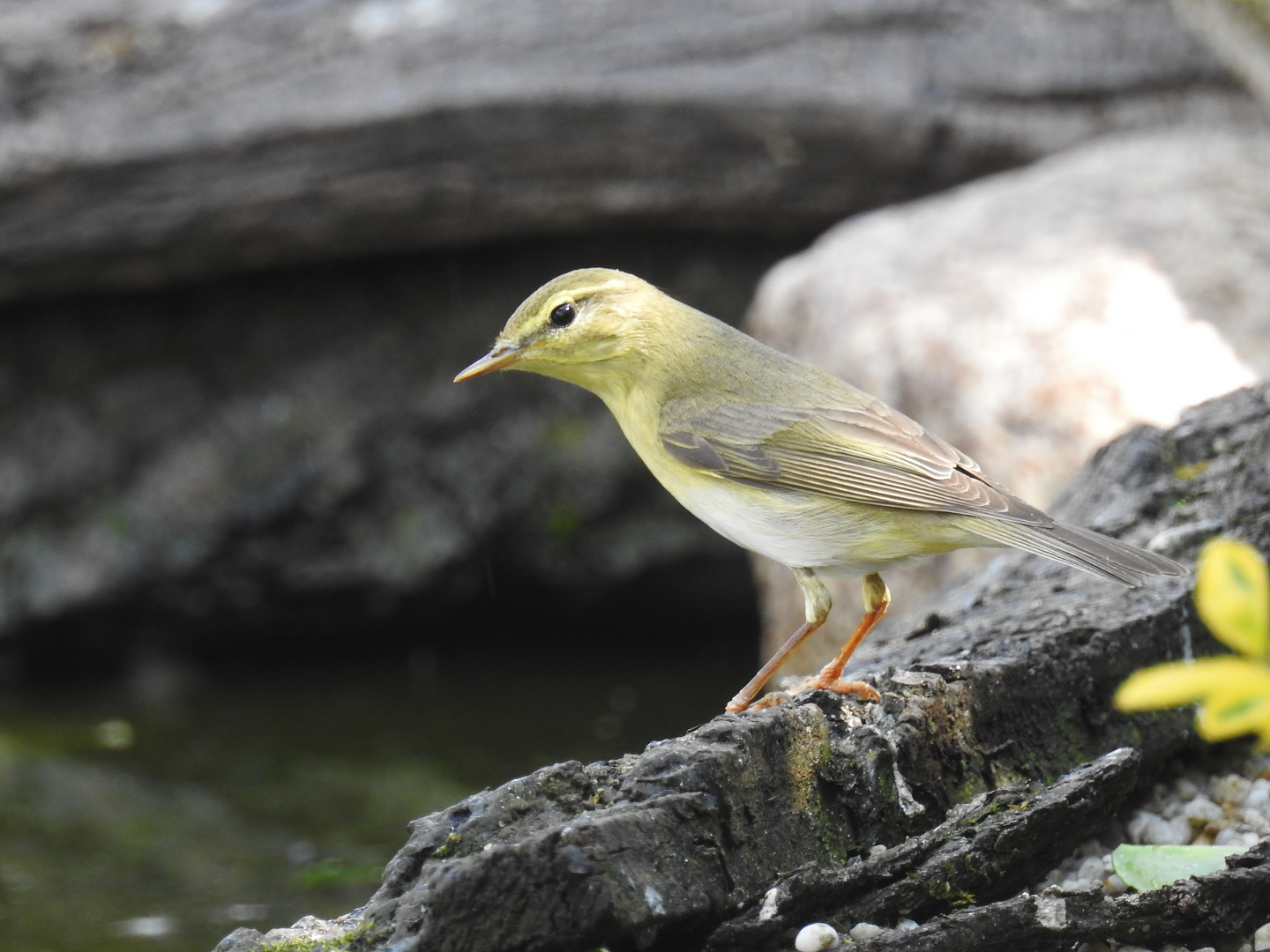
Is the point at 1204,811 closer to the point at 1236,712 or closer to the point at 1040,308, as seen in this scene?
the point at 1236,712

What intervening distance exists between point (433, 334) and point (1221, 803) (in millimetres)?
5779

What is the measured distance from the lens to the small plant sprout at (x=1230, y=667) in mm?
999

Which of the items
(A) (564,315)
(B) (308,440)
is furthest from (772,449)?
(B) (308,440)

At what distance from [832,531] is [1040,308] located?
258 centimetres

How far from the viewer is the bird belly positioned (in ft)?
11.4

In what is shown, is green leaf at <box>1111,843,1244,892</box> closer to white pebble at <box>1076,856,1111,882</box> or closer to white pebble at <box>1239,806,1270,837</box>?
white pebble at <box>1076,856,1111,882</box>

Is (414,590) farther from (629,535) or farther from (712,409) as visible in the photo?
(712,409)

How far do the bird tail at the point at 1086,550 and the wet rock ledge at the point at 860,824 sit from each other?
18 centimetres

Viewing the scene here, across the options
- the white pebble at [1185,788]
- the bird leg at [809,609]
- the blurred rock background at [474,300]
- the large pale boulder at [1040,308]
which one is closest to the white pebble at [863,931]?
the white pebble at [1185,788]

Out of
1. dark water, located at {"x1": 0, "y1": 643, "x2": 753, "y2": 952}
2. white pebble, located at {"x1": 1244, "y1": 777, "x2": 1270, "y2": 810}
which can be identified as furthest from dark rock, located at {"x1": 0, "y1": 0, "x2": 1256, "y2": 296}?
white pebble, located at {"x1": 1244, "y1": 777, "x2": 1270, "y2": 810}

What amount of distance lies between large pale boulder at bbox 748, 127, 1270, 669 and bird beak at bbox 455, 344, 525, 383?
1837 millimetres

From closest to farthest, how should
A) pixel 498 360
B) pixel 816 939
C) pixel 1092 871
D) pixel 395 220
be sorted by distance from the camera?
1. pixel 816 939
2. pixel 1092 871
3. pixel 498 360
4. pixel 395 220

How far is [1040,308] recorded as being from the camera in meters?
5.65

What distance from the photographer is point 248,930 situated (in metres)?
2.24
